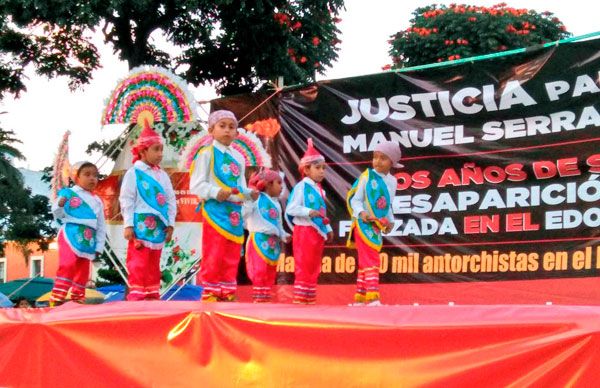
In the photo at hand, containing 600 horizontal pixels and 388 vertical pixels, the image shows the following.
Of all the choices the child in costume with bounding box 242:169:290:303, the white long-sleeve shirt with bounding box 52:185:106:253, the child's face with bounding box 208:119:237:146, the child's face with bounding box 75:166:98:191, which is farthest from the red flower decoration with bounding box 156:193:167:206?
the child's face with bounding box 75:166:98:191

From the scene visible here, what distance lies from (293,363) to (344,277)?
13.9ft

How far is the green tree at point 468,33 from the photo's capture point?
15.9m

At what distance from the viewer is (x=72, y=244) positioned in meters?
5.91

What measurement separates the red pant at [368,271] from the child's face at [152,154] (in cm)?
149

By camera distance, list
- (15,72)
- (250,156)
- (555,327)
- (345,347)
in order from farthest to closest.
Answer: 1. (15,72)
2. (250,156)
3. (345,347)
4. (555,327)

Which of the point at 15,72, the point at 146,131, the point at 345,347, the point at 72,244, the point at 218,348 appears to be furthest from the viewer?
the point at 15,72

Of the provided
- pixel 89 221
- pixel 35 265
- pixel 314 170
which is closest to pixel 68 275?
pixel 89 221

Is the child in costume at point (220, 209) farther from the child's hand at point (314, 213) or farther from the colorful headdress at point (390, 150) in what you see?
A: the colorful headdress at point (390, 150)

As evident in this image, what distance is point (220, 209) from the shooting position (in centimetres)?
498

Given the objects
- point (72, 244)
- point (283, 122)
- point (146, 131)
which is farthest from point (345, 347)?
point (283, 122)

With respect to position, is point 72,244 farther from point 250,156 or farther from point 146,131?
point 250,156

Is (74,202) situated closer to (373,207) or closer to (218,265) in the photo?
(218,265)

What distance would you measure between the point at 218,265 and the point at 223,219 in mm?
273

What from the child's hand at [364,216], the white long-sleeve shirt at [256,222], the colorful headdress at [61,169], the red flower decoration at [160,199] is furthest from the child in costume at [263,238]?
the colorful headdress at [61,169]
